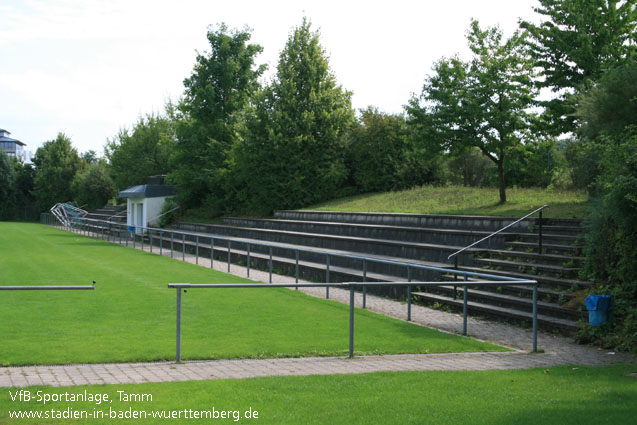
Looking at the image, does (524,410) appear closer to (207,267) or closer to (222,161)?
(207,267)

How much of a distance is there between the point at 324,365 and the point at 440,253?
892 cm

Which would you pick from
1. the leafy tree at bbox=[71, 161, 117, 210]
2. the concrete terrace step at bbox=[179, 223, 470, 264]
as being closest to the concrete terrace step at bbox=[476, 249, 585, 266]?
the concrete terrace step at bbox=[179, 223, 470, 264]

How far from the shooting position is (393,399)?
18.7 ft

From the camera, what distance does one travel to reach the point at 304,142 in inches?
1276

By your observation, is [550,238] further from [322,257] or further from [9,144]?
[9,144]

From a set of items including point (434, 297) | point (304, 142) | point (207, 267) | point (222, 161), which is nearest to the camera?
point (434, 297)

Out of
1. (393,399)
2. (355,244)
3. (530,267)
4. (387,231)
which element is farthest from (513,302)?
(355,244)

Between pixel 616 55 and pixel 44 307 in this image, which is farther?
pixel 616 55

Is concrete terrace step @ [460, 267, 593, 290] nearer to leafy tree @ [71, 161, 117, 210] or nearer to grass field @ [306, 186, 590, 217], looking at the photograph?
grass field @ [306, 186, 590, 217]

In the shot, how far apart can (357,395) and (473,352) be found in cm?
335

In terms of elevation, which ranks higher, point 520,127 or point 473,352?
point 520,127

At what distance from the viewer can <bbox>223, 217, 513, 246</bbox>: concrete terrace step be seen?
1611 cm

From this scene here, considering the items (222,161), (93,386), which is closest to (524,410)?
→ (93,386)

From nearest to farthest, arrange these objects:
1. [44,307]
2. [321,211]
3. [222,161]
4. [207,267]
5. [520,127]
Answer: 1. [44,307]
2. [520,127]
3. [207,267]
4. [321,211]
5. [222,161]
